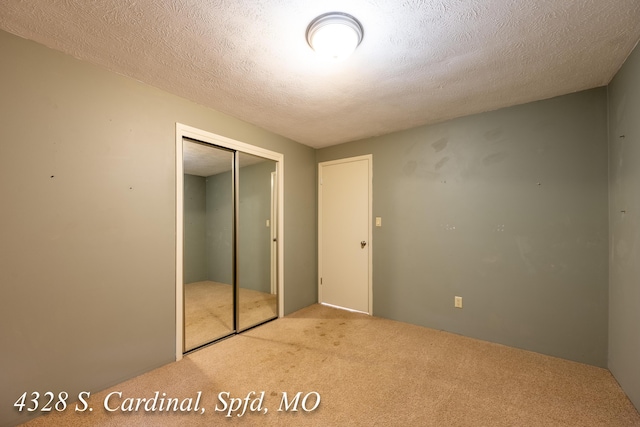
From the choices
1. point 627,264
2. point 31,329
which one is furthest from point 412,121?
point 31,329

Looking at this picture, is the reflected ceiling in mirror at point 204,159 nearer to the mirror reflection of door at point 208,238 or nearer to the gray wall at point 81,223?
the mirror reflection of door at point 208,238

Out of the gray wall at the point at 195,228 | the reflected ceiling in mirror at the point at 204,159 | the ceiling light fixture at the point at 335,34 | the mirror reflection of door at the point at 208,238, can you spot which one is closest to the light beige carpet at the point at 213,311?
the mirror reflection of door at the point at 208,238

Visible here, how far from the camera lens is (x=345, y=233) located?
12.1 feet

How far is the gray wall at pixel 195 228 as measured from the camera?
2.69m

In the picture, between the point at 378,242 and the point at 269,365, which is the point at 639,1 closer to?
the point at 378,242

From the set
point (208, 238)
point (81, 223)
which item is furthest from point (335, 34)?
point (208, 238)

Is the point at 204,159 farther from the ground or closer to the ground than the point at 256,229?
farther from the ground

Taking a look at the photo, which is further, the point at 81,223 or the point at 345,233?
the point at 345,233

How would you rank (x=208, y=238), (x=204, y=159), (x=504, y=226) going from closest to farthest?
(x=504, y=226), (x=204, y=159), (x=208, y=238)

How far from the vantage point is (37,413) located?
1.63 meters

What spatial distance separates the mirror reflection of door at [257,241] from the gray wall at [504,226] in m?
1.42

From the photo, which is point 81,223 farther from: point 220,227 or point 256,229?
point 256,229

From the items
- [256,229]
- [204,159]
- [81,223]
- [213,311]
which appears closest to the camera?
[81,223]

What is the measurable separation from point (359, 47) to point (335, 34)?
0.27 metres
